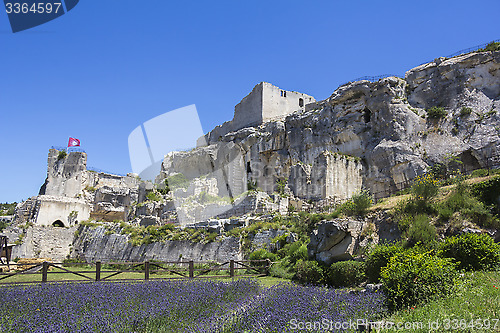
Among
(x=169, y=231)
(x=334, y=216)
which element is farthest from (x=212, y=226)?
(x=334, y=216)

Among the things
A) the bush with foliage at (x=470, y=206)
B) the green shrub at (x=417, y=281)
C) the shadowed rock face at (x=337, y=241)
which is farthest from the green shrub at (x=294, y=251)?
the green shrub at (x=417, y=281)

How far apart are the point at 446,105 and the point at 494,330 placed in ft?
95.3

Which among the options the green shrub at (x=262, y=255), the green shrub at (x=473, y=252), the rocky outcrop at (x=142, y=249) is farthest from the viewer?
the rocky outcrop at (x=142, y=249)

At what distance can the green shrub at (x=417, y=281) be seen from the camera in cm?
718

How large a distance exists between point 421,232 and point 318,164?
67.8 feet

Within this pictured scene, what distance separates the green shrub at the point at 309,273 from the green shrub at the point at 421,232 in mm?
2944

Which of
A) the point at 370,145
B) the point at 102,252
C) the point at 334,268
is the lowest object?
the point at 102,252

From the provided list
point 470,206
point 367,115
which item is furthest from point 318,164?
point 470,206

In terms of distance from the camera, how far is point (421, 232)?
10.4 meters

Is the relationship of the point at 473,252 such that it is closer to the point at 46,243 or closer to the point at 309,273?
the point at 309,273

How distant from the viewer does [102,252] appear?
2767 cm

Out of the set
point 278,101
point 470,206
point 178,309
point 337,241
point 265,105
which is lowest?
point 178,309

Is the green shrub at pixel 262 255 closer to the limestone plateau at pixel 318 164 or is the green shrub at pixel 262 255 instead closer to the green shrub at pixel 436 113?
the limestone plateau at pixel 318 164

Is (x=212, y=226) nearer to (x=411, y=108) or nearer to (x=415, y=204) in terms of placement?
(x=415, y=204)
